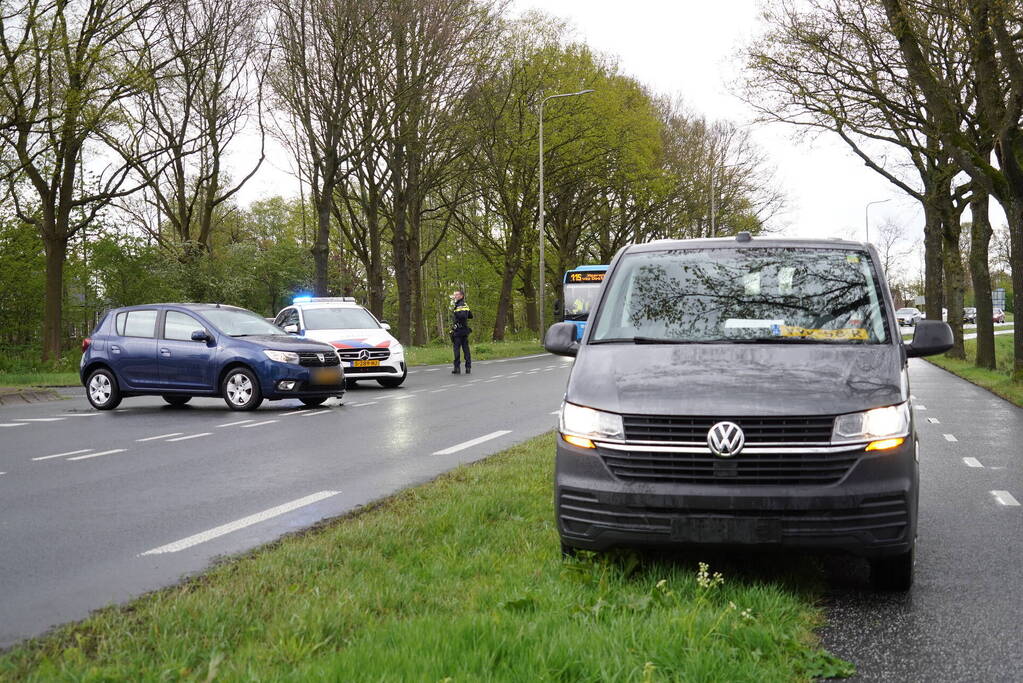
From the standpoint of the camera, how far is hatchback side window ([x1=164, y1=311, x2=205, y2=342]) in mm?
16391

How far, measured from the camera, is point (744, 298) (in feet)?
19.8

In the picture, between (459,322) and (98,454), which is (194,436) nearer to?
(98,454)

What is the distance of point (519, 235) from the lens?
1777 inches

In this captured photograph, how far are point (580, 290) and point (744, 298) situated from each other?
3615 centimetres

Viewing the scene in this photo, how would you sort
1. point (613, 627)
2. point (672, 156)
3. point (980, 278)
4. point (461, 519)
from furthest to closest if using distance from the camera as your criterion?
point (672, 156), point (980, 278), point (461, 519), point (613, 627)

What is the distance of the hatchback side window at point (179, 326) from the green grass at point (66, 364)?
665 centimetres

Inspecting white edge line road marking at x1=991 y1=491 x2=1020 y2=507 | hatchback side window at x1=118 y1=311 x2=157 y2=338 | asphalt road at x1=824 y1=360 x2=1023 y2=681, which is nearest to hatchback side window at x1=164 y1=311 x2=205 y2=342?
hatchback side window at x1=118 y1=311 x2=157 y2=338

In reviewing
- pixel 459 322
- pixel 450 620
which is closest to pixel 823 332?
pixel 450 620

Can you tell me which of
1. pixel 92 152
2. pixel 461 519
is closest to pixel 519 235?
pixel 92 152

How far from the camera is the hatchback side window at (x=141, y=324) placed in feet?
54.5

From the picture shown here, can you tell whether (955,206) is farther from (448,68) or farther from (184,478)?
(184,478)

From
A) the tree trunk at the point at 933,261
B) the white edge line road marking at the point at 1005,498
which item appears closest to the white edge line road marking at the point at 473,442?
the white edge line road marking at the point at 1005,498

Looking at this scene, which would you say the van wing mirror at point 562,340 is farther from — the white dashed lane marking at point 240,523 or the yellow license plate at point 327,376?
the yellow license plate at point 327,376

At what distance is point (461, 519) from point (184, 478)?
3.53m
